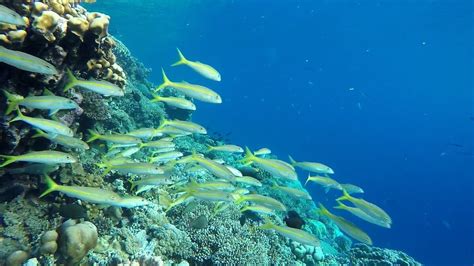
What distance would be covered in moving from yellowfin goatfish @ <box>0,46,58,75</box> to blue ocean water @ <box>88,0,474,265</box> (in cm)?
2557

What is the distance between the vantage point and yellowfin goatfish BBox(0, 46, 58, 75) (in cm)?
420

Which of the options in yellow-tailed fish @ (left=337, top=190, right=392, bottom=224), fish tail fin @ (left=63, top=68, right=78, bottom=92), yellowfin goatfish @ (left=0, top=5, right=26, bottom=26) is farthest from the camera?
yellow-tailed fish @ (left=337, top=190, right=392, bottom=224)

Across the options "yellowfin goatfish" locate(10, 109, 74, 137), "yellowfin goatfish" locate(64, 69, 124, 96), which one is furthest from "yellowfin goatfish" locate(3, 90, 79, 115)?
"yellowfin goatfish" locate(64, 69, 124, 96)

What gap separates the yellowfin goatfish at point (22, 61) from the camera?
13.8ft

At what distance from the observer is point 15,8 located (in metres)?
5.16

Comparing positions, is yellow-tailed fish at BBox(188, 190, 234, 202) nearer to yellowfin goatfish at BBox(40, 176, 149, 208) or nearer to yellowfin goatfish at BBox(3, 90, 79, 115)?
yellowfin goatfish at BBox(40, 176, 149, 208)

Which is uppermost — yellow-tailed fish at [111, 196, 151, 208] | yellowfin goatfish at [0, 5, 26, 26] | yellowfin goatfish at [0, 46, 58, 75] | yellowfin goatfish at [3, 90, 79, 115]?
yellowfin goatfish at [0, 5, 26, 26]

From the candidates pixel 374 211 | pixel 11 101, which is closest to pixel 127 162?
pixel 11 101

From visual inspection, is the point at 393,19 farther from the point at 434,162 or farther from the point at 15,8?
the point at 434,162

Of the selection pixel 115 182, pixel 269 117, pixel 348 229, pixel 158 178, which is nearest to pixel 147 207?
pixel 115 182

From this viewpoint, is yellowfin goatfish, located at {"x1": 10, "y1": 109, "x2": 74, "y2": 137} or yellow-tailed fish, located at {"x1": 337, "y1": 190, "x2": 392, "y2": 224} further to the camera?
yellow-tailed fish, located at {"x1": 337, "y1": 190, "x2": 392, "y2": 224}

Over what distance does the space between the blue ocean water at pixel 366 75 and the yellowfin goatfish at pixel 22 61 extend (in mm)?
25572

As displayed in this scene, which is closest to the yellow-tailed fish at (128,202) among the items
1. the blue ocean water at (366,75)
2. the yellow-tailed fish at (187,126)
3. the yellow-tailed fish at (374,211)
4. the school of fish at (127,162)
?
the school of fish at (127,162)

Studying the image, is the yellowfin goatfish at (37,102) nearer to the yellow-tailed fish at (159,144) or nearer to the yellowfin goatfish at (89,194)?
the yellowfin goatfish at (89,194)
